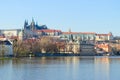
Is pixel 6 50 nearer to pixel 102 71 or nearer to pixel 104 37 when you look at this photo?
pixel 102 71

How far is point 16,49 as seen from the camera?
7194 centimetres

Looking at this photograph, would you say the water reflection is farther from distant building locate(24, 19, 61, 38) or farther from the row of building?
distant building locate(24, 19, 61, 38)

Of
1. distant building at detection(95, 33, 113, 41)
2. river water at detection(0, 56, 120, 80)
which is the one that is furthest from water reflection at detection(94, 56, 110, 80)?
distant building at detection(95, 33, 113, 41)

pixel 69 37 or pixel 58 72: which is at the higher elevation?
pixel 69 37

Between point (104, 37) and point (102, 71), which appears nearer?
point (102, 71)

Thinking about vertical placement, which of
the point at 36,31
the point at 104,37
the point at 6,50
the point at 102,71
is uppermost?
the point at 36,31

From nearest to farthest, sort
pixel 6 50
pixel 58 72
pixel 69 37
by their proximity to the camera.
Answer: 1. pixel 58 72
2. pixel 6 50
3. pixel 69 37

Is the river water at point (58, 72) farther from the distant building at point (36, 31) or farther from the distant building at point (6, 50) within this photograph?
the distant building at point (36, 31)

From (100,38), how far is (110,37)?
6972 mm

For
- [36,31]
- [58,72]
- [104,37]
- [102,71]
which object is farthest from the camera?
[104,37]

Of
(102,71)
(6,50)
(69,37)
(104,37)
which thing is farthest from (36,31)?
(102,71)

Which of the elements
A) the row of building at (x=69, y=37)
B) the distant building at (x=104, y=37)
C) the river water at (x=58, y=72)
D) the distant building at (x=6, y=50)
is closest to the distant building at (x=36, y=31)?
the row of building at (x=69, y=37)

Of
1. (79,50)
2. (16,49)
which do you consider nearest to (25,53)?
(16,49)

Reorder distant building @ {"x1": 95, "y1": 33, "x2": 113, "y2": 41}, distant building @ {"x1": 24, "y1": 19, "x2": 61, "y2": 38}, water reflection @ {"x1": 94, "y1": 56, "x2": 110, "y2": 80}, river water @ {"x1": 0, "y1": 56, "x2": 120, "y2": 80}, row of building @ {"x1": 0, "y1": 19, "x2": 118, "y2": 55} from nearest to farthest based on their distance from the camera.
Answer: river water @ {"x1": 0, "y1": 56, "x2": 120, "y2": 80}
water reflection @ {"x1": 94, "y1": 56, "x2": 110, "y2": 80}
row of building @ {"x1": 0, "y1": 19, "x2": 118, "y2": 55}
distant building @ {"x1": 24, "y1": 19, "x2": 61, "y2": 38}
distant building @ {"x1": 95, "y1": 33, "x2": 113, "y2": 41}
